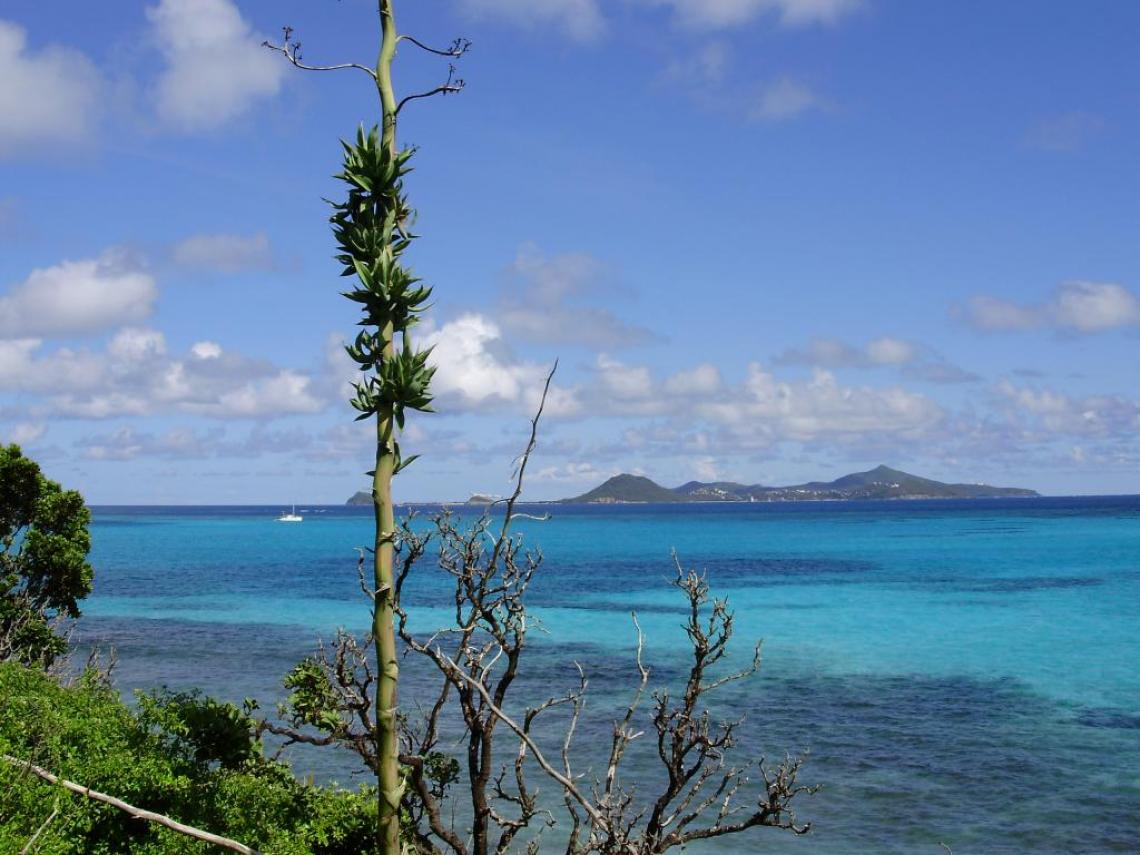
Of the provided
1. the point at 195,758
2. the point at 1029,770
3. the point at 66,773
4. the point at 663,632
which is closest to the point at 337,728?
the point at 195,758

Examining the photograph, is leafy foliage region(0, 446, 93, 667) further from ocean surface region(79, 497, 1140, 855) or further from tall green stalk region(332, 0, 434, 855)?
tall green stalk region(332, 0, 434, 855)

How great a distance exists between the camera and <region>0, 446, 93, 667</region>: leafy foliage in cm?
1975

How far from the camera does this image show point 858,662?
114ft

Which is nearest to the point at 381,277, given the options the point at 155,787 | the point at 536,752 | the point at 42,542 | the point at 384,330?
the point at 384,330

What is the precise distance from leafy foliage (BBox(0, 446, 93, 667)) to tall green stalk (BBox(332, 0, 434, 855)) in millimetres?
17253

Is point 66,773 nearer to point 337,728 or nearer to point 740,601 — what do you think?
point 337,728

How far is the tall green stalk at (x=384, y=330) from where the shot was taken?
4.26 meters

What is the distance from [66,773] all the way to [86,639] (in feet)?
111

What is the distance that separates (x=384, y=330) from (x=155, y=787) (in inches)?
202

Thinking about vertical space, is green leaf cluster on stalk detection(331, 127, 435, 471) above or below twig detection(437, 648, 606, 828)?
above

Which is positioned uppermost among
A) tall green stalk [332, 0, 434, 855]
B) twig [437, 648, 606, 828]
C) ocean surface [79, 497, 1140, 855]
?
tall green stalk [332, 0, 434, 855]

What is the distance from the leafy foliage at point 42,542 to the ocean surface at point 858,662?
5759 mm

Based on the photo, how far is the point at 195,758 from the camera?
8.77 metres

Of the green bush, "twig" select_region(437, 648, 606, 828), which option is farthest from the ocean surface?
"twig" select_region(437, 648, 606, 828)
